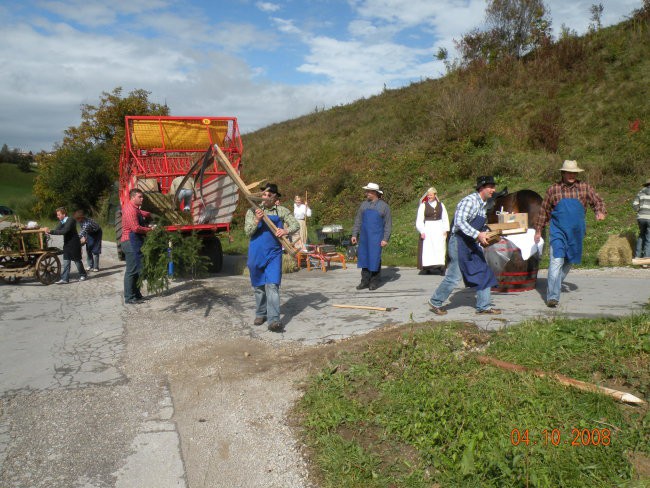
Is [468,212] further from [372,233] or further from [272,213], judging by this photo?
[372,233]

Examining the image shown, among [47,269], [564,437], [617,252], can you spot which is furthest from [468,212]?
[47,269]

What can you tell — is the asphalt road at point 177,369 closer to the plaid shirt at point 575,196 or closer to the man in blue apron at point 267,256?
the man in blue apron at point 267,256

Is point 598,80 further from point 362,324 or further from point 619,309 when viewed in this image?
point 362,324

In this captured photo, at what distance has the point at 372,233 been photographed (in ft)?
30.3

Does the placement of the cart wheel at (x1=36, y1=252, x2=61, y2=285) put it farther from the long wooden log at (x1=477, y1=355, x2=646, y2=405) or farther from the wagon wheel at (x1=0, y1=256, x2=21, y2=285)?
the long wooden log at (x1=477, y1=355, x2=646, y2=405)

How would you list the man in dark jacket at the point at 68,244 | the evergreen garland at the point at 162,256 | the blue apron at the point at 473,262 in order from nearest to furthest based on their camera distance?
the blue apron at the point at 473,262 → the evergreen garland at the point at 162,256 → the man in dark jacket at the point at 68,244

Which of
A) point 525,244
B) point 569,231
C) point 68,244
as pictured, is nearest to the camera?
point 569,231

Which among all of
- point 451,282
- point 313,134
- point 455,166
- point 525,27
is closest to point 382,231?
point 451,282

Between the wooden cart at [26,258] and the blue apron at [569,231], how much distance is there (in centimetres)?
978

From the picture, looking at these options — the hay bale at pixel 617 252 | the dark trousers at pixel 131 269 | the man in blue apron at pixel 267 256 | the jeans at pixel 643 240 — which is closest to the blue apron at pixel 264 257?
the man in blue apron at pixel 267 256

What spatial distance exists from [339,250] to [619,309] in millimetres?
9806

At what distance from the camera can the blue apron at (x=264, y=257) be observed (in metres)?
6.76

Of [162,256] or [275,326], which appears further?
[162,256]

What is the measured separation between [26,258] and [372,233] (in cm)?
728
